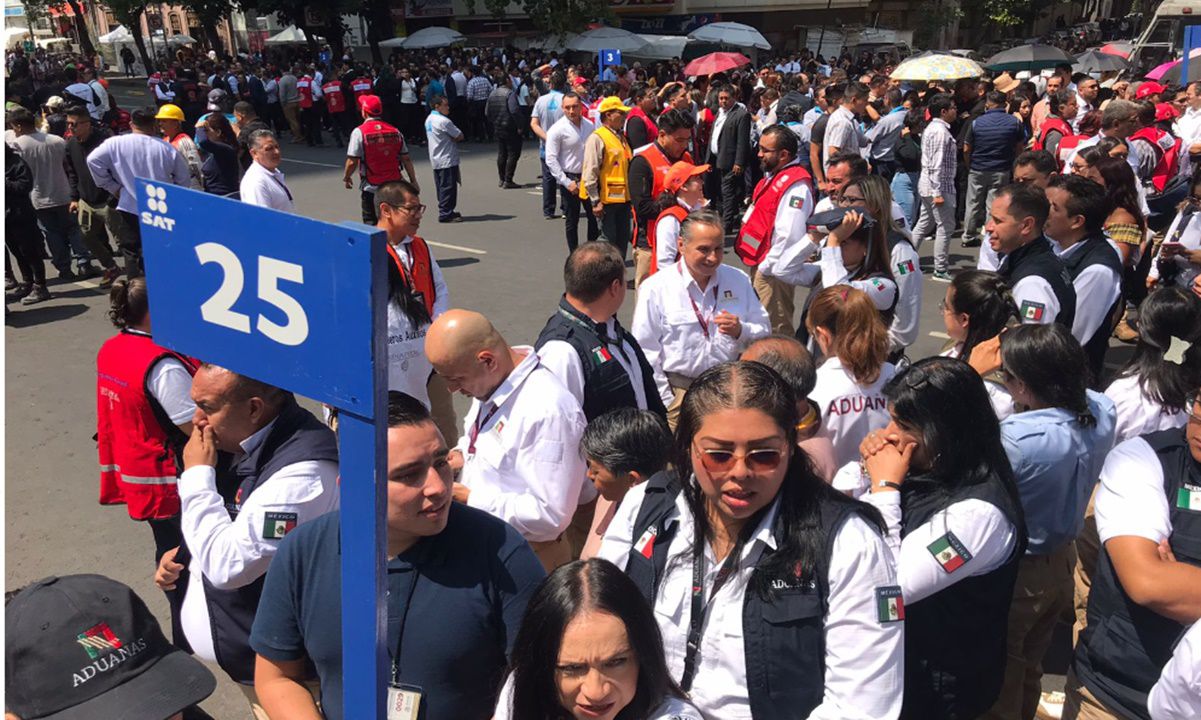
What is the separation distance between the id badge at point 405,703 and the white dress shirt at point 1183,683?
1755 mm

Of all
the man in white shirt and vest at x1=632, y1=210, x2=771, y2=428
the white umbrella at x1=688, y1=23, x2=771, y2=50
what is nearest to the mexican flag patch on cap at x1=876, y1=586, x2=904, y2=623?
the man in white shirt and vest at x1=632, y1=210, x2=771, y2=428

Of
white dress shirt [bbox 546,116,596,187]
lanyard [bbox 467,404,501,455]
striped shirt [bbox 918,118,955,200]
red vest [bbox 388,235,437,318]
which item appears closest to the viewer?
lanyard [bbox 467,404,501,455]

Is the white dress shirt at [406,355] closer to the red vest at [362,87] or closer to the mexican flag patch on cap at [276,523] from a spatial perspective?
the mexican flag patch on cap at [276,523]

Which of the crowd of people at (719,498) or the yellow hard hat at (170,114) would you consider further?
the yellow hard hat at (170,114)

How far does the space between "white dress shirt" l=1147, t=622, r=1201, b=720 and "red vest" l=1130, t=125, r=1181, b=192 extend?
26.5ft

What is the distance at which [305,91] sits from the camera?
21062mm

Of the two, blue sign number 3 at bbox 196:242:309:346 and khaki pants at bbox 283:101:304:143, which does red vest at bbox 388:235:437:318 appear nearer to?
blue sign number 3 at bbox 196:242:309:346

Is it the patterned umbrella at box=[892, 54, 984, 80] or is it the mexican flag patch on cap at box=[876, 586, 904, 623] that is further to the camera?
the patterned umbrella at box=[892, 54, 984, 80]

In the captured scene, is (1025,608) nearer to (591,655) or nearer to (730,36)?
(591,655)

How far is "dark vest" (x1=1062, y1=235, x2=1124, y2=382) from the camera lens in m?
4.93

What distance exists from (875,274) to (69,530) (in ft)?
15.7

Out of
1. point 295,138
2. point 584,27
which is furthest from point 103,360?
point 584,27

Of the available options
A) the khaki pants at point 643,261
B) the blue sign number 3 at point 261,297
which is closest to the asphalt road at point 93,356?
the khaki pants at point 643,261

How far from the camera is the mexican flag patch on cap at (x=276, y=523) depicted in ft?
8.86
